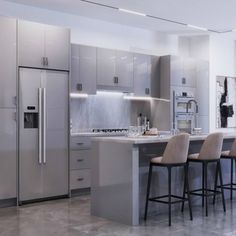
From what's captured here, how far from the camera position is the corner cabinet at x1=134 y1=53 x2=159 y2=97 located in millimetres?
7535

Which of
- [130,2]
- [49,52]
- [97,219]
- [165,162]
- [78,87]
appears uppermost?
[130,2]

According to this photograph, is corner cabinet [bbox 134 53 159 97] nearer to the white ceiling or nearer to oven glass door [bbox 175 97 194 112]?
oven glass door [bbox 175 97 194 112]

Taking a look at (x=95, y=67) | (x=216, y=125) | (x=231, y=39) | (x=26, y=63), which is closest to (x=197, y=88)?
(x=216, y=125)

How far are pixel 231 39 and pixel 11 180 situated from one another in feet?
20.8

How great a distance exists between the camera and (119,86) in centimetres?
725

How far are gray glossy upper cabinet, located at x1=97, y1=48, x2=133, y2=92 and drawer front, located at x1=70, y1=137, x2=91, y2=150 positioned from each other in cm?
108

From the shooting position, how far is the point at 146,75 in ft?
25.3

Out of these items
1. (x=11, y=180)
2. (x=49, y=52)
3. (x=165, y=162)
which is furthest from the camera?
(x=49, y=52)

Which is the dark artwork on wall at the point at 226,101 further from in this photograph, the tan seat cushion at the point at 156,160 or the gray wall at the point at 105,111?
the tan seat cushion at the point at 156,160

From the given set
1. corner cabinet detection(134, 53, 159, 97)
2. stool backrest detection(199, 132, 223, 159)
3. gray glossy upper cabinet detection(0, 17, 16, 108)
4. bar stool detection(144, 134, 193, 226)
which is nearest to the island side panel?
bar stool detection(144, 134, 193, 226)

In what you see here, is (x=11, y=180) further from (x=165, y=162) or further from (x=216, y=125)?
(x=216, y=125)

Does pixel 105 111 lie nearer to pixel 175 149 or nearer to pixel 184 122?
pixel 184 122

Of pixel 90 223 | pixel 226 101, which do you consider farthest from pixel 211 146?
pixel 226 101

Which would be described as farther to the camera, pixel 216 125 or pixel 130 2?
pixel 216 125
